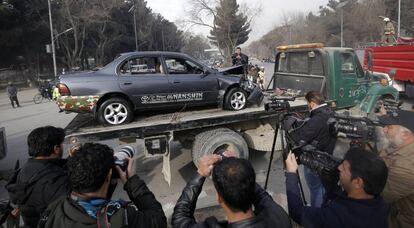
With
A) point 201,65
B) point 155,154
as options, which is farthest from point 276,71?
point 155,154

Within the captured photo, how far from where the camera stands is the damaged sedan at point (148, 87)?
6070 millimetres

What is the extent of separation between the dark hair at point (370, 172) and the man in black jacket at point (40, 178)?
1879 mm

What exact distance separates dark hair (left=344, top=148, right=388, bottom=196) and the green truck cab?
5217 mm

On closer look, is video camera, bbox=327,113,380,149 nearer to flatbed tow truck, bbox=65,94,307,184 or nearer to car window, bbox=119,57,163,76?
flatbed tow truck, bbox=65,94,307,184

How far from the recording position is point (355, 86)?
789 centimetres

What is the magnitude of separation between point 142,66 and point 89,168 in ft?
16.0

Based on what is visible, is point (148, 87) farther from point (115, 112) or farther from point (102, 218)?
point (102, 218)

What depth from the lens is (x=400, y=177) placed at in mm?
2709

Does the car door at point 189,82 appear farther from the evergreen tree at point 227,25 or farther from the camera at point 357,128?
the evergreen tree at point 227,25

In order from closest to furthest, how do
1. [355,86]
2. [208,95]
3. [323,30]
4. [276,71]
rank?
[208,95] < [355,86] < [276,71] < [323,30]

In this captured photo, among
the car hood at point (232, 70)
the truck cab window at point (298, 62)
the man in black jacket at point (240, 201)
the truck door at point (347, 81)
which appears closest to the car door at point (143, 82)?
the car hood at point (232, 70)

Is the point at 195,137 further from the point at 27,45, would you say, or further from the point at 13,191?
the point at 27,45

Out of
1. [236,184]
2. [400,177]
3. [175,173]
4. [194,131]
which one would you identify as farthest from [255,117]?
[236,184]

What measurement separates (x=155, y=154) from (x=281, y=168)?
2.48 meters
